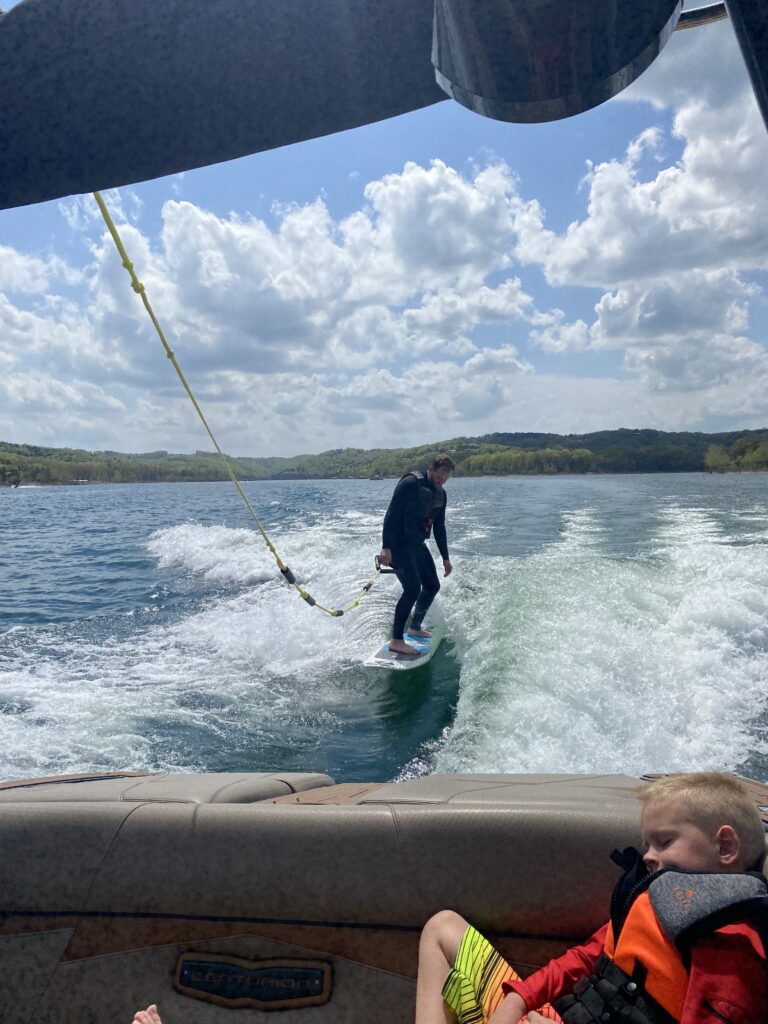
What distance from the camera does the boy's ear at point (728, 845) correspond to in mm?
1456

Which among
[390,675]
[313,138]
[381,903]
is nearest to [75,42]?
[313,138]

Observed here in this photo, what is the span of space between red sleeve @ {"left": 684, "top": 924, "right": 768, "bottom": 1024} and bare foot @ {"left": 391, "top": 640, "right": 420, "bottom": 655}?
18.7ft

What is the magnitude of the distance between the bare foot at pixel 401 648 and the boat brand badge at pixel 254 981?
202 inches

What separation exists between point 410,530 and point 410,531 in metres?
0.01

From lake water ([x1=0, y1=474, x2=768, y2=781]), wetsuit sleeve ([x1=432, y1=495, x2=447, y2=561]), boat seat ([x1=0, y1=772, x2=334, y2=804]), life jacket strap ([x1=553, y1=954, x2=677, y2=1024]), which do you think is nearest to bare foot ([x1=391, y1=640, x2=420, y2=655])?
lake water ([x1=0, y1=474, x2=768, y2=781])

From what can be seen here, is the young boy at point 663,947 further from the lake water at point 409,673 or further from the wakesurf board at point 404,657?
the wakesurf board at point 404,657

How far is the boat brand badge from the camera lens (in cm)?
184

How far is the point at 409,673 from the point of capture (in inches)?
262

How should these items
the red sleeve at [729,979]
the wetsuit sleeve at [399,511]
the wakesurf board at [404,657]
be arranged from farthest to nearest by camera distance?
the wetsuit sleeve at [399,511] < the wakesurf board at [404,657] < the red sleeve at [729,979]

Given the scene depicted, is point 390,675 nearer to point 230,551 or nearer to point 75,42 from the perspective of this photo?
point 75,42

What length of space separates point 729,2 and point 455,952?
186 centimetres

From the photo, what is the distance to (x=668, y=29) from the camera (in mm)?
873

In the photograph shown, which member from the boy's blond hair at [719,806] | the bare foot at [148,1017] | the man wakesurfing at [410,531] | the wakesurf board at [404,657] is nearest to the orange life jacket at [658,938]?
the boy's blond hair at [719,806]

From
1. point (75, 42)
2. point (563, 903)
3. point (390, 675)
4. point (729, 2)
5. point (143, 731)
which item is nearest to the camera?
point (729, 2)
